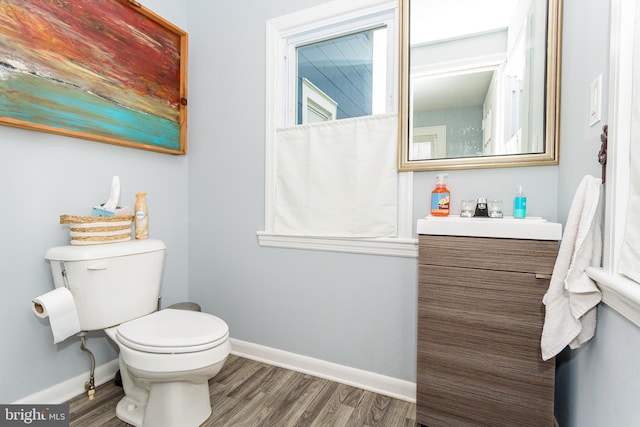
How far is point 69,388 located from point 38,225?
32.1 inches

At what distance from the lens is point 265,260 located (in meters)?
1.90

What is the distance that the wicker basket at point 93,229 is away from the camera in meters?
1.37

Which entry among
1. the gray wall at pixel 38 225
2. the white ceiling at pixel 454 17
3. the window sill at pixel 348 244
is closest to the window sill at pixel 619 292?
the window sill at pixel 348 244

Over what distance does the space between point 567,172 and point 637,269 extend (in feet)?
1.91

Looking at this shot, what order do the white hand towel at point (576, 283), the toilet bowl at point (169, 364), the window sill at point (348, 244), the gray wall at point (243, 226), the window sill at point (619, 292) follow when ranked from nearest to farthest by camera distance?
the window sill at point (619, 292)
the white hand towel at point (576, 283)
the gray wall at point (243, 226)
the toilet bowl at point (169, 364)
the window sill at point (348, 244)

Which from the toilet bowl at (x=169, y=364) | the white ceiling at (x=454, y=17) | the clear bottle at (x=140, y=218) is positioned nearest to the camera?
the toilet bowl at (x=169, y=364)

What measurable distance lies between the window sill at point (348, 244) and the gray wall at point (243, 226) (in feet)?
0.14

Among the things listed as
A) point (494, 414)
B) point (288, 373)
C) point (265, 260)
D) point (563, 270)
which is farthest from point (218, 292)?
point (563, 270)

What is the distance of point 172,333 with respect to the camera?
1250mm

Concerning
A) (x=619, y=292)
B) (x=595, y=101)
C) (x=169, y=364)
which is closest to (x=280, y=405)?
(x=169, y=364)

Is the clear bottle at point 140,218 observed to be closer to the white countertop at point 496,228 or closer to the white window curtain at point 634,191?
the white countertop at point 496,228

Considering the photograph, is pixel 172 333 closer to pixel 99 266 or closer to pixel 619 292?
pixel 99 266

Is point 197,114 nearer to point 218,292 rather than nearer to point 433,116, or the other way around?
point 218,292

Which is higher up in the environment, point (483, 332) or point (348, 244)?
point (348, 244)
